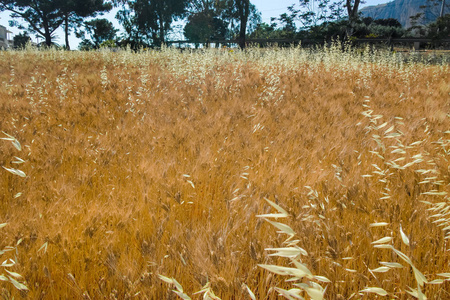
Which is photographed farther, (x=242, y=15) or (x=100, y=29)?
(x=100, y=29)

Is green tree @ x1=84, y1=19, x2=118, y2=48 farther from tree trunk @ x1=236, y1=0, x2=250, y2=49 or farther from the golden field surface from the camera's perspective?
the golden field surface

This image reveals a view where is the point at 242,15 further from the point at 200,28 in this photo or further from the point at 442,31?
the point at 200,28

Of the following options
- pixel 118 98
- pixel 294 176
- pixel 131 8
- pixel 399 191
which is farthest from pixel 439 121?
pixel 131 8

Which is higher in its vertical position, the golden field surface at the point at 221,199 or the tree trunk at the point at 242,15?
the tree trunk at the point at 242,15

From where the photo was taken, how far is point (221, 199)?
1.91m

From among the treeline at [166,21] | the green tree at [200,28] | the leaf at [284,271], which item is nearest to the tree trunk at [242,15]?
the treeline at [166,21]

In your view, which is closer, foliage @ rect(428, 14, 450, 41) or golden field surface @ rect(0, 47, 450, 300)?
golden field surface @ rect(0, 47, 450, 300)

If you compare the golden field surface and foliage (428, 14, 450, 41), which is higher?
foliage (428, 14, 450, 41)

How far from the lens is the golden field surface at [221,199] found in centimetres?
115

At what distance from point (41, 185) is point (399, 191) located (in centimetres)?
229

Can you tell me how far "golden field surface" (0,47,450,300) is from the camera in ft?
3.78

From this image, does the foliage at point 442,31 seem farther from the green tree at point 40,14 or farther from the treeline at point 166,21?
the green tree at point 40,14

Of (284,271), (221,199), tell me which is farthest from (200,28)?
(284,271)

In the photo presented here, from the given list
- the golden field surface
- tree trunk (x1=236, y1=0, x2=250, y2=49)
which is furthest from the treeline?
the golden field surface
